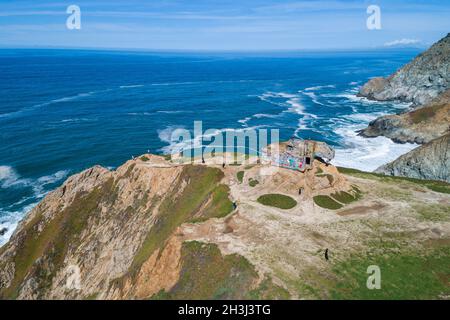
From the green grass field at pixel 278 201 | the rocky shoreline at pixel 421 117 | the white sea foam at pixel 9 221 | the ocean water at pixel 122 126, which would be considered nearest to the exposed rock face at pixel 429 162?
the rocky shoreline at pixel 421 117

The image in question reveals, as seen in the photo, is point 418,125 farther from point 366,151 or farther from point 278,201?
point 278,201

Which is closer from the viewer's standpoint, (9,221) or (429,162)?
(9,221)

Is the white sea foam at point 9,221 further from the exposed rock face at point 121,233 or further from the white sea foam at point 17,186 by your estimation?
the exposed rock face at point 121,233

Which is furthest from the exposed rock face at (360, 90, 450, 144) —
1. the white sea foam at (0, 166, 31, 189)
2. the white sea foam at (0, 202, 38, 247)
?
the white sea foam at (0, 166, 31, 189)

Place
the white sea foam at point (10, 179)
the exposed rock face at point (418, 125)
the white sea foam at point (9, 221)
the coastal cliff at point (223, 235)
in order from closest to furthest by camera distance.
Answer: the coastal cliff at point (223, 235) < the white sea foam at point (9, 221) < the white sea foam at point (10, 179) < the exposed rock face at point (418, 125)

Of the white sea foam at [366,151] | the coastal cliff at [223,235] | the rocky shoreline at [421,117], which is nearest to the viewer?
the coastal cliff at [223,235]

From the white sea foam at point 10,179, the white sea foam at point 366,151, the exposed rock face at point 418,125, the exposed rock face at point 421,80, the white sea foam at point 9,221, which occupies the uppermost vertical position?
the exposed rock face at point 421,80

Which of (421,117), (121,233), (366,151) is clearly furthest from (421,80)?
Result: (121,233)
